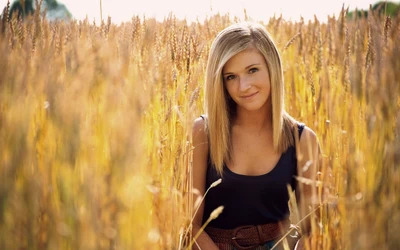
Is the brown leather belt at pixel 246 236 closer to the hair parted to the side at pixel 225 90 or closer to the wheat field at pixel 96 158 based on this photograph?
the hair parted to the side at pixel 225 90

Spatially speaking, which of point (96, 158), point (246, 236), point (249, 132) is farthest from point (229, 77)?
point (96, 158)

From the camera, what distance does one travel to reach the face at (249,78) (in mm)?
1801

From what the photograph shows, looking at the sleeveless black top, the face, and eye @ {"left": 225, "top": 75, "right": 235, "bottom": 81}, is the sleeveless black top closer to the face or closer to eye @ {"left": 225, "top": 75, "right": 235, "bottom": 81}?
the face

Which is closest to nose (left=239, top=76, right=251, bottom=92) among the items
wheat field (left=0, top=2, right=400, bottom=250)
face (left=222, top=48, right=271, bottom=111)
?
face (left=222, top=48, right=271, bottom=111)

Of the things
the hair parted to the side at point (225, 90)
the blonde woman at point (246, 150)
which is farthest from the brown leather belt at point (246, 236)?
the hair parted to the side at point (225, 90)

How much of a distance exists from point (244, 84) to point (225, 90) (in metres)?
0.17

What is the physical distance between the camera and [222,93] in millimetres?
1872

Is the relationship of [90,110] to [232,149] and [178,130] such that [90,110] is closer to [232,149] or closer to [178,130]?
[178,130]

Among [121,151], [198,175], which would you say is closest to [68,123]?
[121,151]

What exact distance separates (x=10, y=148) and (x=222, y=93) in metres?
1.14

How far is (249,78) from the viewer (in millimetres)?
1811

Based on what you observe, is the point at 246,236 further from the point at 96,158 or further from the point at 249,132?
the point at 96,158

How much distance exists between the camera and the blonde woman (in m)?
1.83

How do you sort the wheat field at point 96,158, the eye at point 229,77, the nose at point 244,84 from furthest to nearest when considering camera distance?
the eye at point 229,77
the nose at point 244,84
the wheat field at point 96,158
